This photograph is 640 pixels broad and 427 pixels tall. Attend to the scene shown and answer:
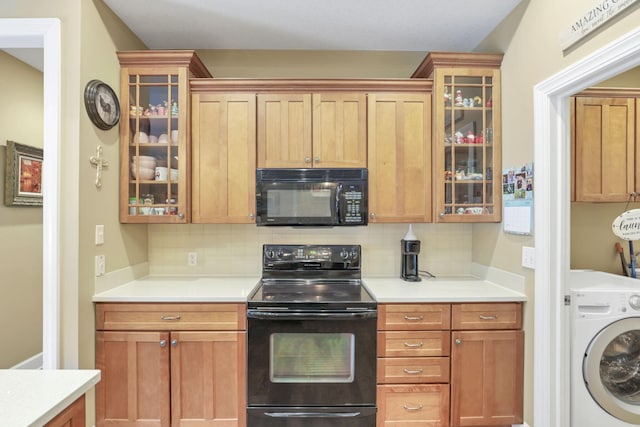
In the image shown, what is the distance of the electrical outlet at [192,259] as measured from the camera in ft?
8.55

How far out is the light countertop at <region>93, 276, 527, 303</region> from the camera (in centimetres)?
198

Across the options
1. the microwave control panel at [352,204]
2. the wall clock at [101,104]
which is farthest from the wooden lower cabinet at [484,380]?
the wall clock at [101,104]

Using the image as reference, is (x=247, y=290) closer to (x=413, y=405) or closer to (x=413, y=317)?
(x=413, y=317)

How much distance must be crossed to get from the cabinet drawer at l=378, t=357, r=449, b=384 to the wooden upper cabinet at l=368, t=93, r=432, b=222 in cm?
91

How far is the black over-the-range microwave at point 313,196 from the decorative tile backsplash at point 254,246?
0.35 meters

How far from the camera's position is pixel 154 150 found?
228 cm

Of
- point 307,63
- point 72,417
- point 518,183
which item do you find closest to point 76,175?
point 72,417

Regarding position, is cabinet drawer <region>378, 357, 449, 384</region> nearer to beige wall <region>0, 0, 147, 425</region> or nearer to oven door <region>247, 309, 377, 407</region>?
oven door <region>247, 309, 377, 407</region>

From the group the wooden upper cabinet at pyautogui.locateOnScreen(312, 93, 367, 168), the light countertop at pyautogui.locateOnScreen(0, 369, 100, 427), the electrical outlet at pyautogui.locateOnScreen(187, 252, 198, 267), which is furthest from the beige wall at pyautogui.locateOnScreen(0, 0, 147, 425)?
the wooden upper cabinet at pyautogui.locateOnScreen(312, 93, 367, 168)

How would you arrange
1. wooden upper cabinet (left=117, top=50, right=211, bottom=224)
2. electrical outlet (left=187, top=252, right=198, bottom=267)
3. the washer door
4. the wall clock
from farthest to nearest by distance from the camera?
electrical outlet (left=187, top=252, right=198, bottom=267), wooden upper cabinet (left=117, top=50, right=211, bottom=224), the wall clock, the washer door

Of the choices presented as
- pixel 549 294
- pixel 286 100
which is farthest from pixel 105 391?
pixel 549 294

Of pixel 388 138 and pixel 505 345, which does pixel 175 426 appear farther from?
pixel 388 138

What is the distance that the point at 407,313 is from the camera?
1990mm

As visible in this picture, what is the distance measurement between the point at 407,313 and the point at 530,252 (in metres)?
0.79
